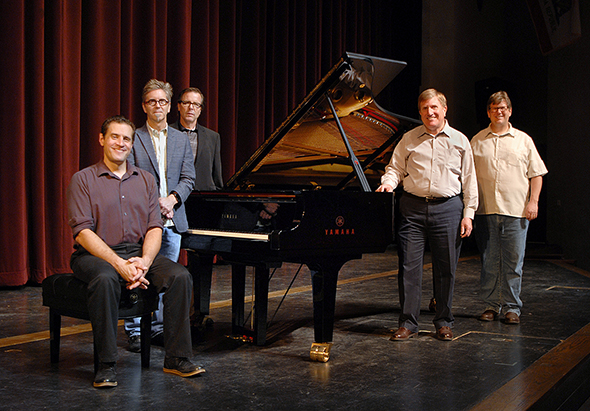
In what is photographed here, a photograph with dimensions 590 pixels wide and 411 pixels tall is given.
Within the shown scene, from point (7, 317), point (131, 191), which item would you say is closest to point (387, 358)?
point (131, 191)

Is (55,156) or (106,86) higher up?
(106,86)

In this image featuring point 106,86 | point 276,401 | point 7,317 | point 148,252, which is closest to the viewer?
point 276,401

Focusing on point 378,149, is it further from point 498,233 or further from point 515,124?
point 515,124

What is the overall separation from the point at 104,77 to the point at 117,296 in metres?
3.42

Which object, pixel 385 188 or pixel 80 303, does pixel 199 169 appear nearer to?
pixel 385 188

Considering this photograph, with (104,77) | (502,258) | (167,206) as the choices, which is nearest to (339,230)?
(167,206)

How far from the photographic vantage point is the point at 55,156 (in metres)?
5.00

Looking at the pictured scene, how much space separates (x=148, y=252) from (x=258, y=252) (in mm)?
502

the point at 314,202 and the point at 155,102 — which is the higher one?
the point at 155,102

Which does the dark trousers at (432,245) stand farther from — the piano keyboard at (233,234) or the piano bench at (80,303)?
the piano bench at (80,303)

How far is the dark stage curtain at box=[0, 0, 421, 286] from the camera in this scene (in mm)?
4738

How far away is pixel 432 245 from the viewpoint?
3432mm

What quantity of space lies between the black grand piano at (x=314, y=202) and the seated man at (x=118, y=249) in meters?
0.39

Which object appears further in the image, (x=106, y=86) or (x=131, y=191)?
(x=106, y=86)
